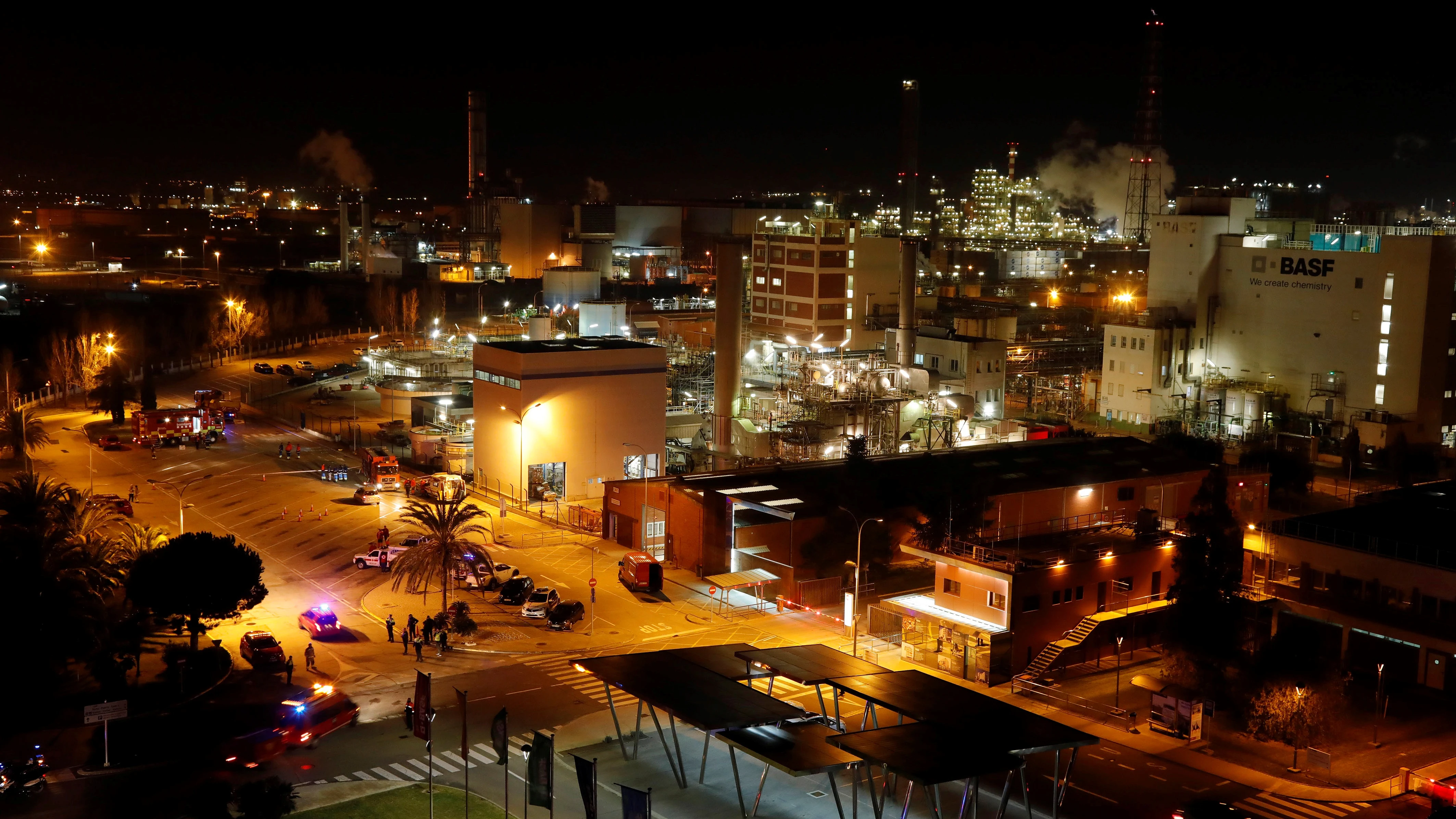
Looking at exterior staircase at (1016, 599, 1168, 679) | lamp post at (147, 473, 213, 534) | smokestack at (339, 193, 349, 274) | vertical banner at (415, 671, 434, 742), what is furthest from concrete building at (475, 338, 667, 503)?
smokestack at (339, 193, 349, 274)

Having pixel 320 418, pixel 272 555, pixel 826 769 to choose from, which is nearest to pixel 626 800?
pixel 826 769

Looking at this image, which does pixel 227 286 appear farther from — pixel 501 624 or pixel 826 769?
pixel 826 769

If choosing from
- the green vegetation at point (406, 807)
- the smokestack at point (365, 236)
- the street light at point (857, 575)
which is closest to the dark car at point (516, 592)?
the street light at point (857, 575)

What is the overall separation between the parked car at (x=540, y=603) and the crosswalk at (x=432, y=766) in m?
6.73

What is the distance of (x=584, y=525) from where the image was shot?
111ft

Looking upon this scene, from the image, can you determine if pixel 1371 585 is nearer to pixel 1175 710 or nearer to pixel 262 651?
pixel 1175 710

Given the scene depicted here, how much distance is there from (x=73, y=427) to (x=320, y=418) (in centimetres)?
858

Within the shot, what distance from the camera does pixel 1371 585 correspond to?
2630 centimetres

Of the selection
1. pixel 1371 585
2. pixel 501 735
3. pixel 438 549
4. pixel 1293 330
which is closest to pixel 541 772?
pixel 501 735

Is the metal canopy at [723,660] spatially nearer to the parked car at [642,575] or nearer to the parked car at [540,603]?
the parked car at [540,603]

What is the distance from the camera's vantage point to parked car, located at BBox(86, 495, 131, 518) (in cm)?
2838

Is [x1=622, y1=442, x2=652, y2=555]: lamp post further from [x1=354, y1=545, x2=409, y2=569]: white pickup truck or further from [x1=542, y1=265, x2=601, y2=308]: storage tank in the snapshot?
[x1=542, y1=265, x2=601, y2=308]: storage tank

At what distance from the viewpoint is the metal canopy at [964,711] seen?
16.0 metres

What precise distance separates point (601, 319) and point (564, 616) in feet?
118
